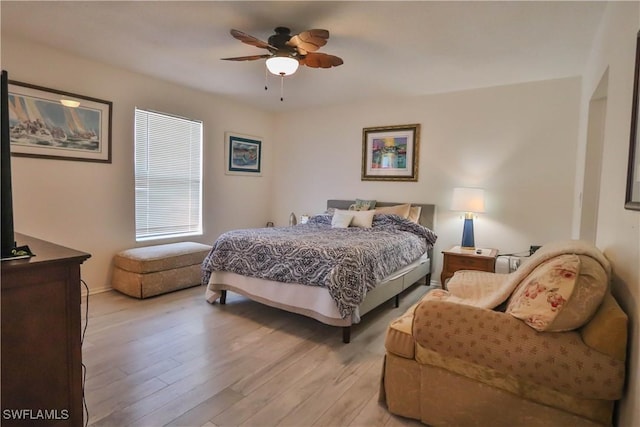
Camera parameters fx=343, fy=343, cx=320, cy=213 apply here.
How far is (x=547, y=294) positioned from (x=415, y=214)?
2.84m

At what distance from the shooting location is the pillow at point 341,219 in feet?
13.7

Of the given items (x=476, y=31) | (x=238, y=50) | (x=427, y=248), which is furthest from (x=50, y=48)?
(x=427, y=248)

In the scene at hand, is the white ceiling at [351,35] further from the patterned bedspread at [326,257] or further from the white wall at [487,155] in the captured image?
the patterned bedspread at [326,257]

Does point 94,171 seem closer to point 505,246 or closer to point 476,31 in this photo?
point 476,31

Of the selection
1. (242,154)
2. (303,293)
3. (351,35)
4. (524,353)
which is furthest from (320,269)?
(242,154)

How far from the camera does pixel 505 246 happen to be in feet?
12.8

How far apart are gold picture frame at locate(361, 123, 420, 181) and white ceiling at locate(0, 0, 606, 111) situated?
2.32 feet

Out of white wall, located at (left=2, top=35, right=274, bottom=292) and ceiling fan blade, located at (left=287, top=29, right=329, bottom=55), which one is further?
white wall, located at (left=2, top=35, right=274, bottom=292)

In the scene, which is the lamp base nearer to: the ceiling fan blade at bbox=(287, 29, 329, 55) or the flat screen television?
the ceiling fan blade at bbox=(287, 29, 329, 55)

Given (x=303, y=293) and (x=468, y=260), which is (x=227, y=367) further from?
(x=468, y=260)

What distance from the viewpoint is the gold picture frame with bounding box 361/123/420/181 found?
444 cm

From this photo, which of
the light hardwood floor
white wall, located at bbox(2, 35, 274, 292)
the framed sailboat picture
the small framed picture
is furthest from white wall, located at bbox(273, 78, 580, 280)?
the framed sailboat picture

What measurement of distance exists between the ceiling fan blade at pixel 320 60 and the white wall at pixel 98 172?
223cm

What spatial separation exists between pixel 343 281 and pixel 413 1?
1.95 m
